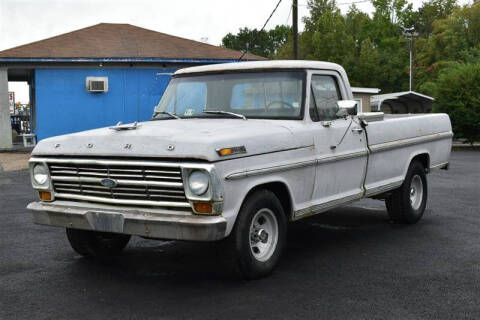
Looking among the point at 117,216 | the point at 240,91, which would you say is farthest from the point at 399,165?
the point at 117,216

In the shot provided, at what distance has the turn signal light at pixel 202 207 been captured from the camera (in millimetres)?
4906

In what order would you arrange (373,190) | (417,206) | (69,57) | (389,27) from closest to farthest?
(373,190)
(417,206)
(69,57)
(389,27)

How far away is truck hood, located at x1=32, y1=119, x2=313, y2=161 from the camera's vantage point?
4918 mm

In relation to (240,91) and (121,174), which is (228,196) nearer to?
(121,174)

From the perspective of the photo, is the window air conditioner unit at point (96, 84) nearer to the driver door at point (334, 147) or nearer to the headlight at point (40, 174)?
the driver door at point (334, 147)

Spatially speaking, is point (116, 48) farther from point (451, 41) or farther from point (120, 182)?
point (451, 41)

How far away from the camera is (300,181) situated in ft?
19.2

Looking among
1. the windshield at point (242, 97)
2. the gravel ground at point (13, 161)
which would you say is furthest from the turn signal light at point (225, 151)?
the gravel ground at point (13, 161)

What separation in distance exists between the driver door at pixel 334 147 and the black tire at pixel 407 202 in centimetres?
124

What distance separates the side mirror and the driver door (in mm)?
126

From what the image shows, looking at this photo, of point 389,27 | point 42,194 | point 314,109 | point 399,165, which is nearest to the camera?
point 42,194

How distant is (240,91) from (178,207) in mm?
1806

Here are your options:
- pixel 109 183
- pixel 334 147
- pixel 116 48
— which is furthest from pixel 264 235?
pixel 116 48

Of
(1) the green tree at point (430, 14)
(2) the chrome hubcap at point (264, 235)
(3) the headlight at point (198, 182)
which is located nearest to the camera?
(3) the headlight at point (198, 182)
